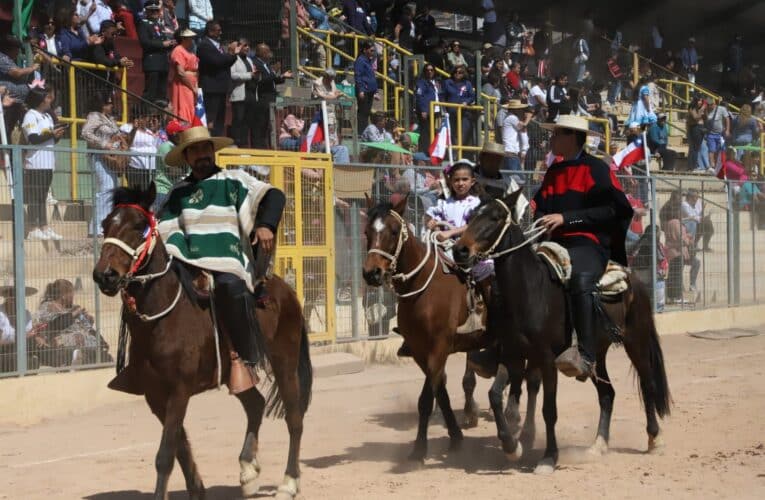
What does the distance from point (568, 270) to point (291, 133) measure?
9.15 m

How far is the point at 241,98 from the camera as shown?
19.2 meters

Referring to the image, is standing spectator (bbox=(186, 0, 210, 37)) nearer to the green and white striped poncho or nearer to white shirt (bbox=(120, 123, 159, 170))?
white shirt (bbox=(120, 123, 159, 170))

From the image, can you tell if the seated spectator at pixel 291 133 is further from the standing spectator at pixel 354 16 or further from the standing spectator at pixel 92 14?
the standing spectator at pixel 354 16

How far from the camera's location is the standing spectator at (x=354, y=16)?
81.8 feet

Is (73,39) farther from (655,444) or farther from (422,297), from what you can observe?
(655,444)

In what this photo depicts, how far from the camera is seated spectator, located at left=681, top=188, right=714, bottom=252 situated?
69.4 feet

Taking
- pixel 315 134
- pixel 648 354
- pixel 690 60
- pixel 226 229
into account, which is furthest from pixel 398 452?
pixel 690 60

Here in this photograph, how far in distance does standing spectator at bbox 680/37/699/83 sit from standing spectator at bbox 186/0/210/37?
56.4ft

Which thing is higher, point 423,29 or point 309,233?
point 423,29

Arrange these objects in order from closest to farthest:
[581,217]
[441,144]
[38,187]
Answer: [581,217], [38,187], [441,144]

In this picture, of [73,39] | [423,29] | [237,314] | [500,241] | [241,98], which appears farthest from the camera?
[423,29]

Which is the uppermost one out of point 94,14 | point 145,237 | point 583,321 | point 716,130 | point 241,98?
point 94,14

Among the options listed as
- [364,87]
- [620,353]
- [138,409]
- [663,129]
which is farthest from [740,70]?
[138,409]

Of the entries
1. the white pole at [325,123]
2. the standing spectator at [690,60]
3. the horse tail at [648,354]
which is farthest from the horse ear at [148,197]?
the standing spectator at [690,60]
